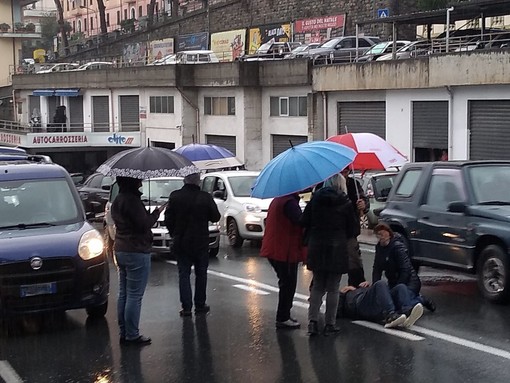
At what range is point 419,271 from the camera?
1358 cm

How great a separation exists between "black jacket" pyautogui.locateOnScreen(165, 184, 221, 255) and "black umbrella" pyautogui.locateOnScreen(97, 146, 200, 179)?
14.7 inches

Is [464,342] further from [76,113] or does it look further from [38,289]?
[76,113]

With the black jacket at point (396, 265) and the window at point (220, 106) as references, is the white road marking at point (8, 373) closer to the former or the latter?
the black jacket at point (396, 265)

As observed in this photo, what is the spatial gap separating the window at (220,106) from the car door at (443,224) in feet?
94.6

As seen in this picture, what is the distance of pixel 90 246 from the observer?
9867 millimetres

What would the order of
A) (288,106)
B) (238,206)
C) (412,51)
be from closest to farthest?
(238,206) < (412,51) < (288,106)

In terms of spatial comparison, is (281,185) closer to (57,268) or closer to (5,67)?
(57,268)

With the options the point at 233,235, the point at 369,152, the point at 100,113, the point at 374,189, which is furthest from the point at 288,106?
the point at 369,152

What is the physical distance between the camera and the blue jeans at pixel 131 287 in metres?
8.76

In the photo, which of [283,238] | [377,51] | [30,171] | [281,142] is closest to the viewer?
[283,238]

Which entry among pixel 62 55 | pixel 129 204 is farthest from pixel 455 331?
pixel 62 55

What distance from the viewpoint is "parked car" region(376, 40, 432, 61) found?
30.4 metres

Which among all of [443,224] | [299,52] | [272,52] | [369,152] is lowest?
[443,224]

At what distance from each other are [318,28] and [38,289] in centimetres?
4539
